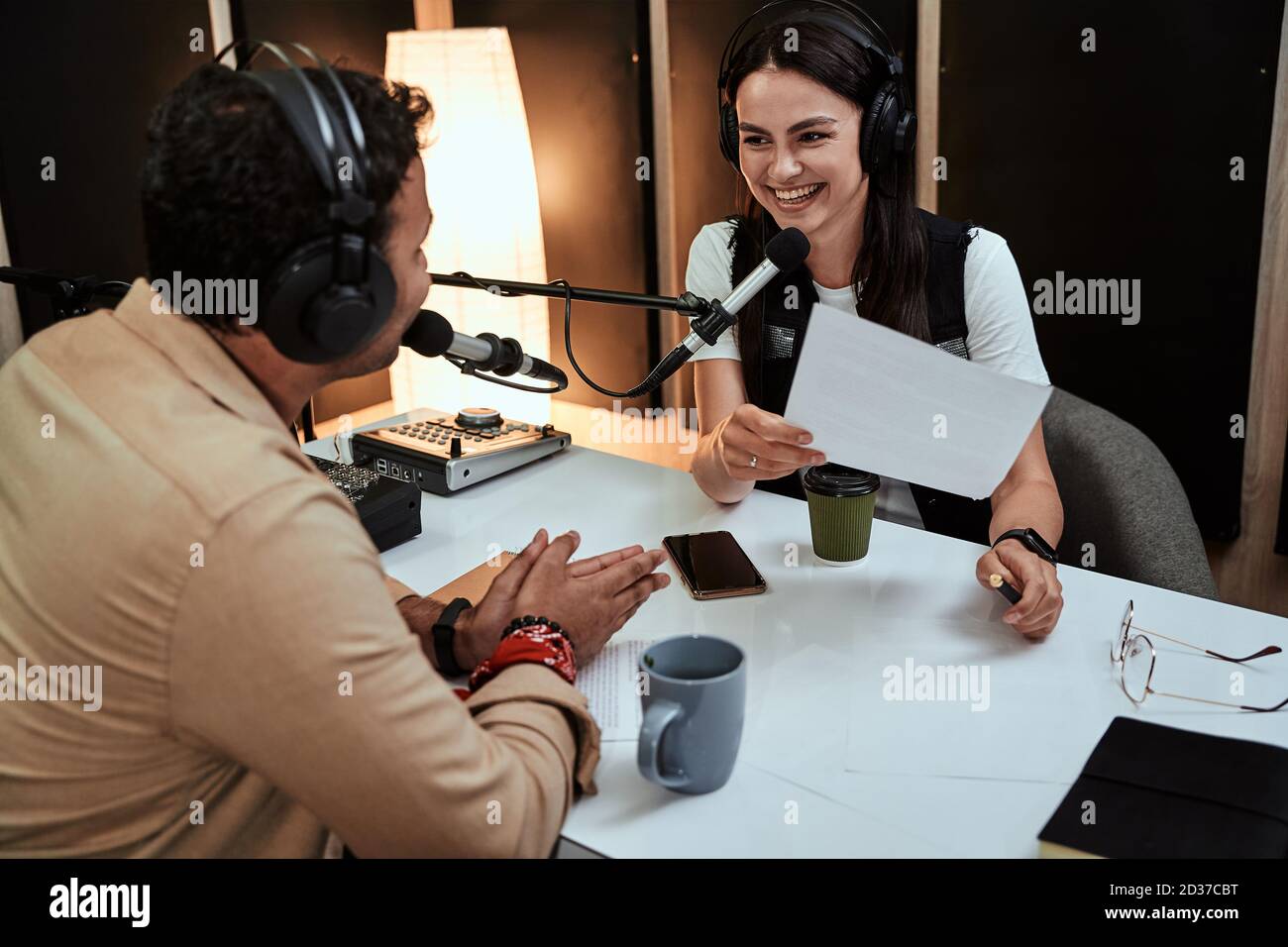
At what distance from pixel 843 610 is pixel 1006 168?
1.42 metres

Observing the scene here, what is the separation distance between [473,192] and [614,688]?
163 centimetres

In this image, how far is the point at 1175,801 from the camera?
0.80 m

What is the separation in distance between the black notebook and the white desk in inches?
2.2

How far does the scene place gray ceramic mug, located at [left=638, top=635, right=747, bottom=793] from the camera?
33.7 inches

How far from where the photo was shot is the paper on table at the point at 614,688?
997mm

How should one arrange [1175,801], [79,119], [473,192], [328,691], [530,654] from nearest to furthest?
[328,691], [1175,801], [530,654], [79,119], [473,192]

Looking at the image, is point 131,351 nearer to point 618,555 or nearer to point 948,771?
point 618,555

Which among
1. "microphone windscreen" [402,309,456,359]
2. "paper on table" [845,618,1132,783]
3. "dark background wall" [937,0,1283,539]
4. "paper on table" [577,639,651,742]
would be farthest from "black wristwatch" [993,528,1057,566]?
"dark background wall" [937,0,1283,539]

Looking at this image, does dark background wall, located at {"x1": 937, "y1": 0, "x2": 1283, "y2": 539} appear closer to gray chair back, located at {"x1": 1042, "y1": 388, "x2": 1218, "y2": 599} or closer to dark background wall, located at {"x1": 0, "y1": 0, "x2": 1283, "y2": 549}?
dark background wall, located at {"x1": 0, "y1": 0, "x2": 1283, "y2": 549}

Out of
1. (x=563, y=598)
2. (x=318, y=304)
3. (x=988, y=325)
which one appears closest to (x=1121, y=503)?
(x=988, y=325)

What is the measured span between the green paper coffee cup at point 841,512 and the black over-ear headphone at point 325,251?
66 cm

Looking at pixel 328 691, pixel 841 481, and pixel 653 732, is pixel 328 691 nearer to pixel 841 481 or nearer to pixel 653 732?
pixel 653 732
